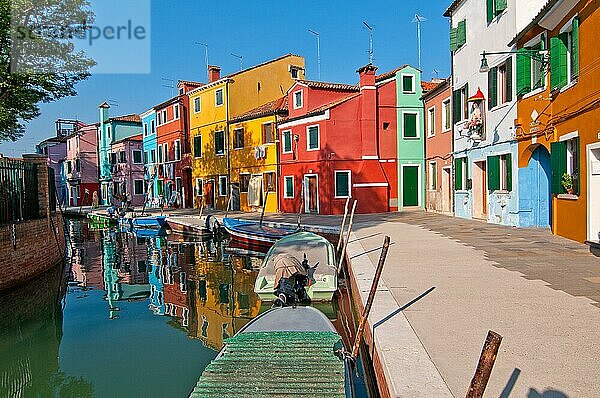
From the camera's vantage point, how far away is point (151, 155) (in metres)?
43.8

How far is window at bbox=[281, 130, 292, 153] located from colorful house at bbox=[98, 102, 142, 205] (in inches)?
1083

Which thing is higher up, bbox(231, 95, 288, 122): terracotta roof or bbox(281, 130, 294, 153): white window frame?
bbox(231, 95, 288, 122): terracotta roof

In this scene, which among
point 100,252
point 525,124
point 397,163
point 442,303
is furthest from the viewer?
point 397,163

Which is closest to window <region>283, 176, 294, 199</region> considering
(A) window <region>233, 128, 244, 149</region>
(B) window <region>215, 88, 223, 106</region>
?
(A) window <region>233, 128, 244, 149</region>

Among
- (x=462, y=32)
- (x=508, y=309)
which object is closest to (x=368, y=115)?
(x=462, y=32)

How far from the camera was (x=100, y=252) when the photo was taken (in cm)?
2091

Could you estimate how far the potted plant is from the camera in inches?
476

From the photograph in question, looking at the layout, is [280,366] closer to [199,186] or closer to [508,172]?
[508,172]

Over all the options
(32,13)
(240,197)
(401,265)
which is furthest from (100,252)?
(401,265)

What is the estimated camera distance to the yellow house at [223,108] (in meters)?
32.8

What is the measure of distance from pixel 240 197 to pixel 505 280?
25.4 meters

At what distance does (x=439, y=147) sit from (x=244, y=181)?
13160mm

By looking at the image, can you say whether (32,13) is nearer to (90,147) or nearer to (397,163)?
(397,163)

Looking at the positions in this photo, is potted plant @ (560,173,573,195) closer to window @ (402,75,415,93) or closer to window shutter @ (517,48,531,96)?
window shutter @ (517,48,531,96)
